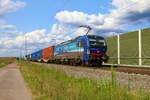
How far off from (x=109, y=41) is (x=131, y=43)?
7.33m

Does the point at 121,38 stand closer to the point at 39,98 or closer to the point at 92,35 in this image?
the point at 92,35

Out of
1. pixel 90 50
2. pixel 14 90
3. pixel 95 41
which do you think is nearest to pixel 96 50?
pixel 90 50

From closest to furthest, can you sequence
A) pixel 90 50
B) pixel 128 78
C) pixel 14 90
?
pixel 14 90 → pixel 128 78 → pixel 90 50

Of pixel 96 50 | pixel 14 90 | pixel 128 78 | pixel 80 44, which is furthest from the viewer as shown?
pixel 80 44

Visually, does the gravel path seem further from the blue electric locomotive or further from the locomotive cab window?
the locomotive cab window

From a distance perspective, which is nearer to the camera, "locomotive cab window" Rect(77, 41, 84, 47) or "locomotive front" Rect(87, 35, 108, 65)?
"locomotive front" Rect(87, 35, 108, 65)

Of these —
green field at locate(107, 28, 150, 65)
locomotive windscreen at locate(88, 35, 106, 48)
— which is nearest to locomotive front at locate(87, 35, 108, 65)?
locomotive windscreen at locate(88, 35, 106, 48)

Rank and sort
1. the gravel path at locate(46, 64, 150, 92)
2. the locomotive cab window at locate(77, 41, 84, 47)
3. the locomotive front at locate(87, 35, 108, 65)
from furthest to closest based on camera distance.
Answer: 1. the locomotive cab window at locate(77, 41, 84, 47)
2. the locomotive front at locate(87, 35, 108, 65)
3. the gravel path at locate(46, 64, 150, 92)

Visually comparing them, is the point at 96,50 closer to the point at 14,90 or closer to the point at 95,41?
the point at 95,41

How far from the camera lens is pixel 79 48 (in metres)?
40.1

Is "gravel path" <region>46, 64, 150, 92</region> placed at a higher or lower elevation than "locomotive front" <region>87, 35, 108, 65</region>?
lower

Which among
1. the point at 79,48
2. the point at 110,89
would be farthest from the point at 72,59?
the point at 110,89

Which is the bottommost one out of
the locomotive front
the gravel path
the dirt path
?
the dirt path

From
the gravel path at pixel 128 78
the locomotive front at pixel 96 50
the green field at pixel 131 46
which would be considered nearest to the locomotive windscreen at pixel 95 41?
the locomotive front at pixel 96 50
